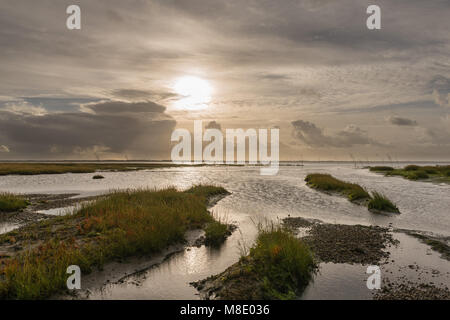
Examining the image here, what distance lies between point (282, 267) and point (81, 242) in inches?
420

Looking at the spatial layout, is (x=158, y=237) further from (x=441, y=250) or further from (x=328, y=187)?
(x=328, y=187)

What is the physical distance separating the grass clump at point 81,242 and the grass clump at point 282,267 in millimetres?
6073

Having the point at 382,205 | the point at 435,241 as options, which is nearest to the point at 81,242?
the point at 435,241

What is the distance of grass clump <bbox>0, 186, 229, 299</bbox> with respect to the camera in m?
9.70

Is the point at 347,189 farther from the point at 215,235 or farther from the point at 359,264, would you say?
the point at 215,235

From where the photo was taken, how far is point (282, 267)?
11.2 metres

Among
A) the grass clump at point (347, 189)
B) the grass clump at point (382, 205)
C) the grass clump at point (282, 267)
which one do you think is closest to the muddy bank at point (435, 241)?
the grass clump at point (382, 205)

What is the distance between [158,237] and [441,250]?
1593 centimetres

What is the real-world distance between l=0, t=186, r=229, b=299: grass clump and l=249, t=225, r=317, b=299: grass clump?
607 cm

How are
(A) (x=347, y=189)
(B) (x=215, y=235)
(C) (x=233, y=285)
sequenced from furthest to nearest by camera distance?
(A) (x=347, y=189), (B) (x=215, y=235), (C) (x=233, y=285)

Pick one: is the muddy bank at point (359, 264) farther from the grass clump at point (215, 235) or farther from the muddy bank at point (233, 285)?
the grass clump at point (215, 235)

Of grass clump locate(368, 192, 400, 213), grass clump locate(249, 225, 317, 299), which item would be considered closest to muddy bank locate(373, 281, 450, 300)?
grass clump locate(249, 225, 317, 299)
